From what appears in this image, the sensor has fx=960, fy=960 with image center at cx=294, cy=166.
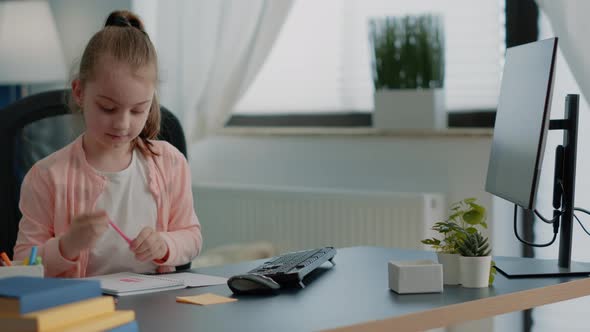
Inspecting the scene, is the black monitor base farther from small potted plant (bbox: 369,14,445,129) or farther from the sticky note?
small potted plant (bbox: 369,14,445,129)

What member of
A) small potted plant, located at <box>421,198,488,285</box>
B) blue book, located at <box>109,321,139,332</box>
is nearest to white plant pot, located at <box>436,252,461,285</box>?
small potted plant, located at <box>421,198,488,285</box>

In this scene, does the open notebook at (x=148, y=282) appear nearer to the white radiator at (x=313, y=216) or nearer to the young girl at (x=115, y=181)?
the young girl at (x=115, y=181)

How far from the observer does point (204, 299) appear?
1446 millimetres

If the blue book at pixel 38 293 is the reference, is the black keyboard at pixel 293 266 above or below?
below

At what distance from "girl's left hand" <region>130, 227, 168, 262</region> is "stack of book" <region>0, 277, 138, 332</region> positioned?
49 cm

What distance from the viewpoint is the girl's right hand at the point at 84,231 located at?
1446mm

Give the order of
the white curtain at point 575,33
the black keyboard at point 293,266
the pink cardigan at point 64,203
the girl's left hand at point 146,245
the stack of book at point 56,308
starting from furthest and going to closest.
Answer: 1. the white curtain at point 575,33
2. the pink cardigan at point 64,203
3. the girl's left hand at point 146,245
4. the black keyboard at point 293,266
5. the stack of book at point 56,308

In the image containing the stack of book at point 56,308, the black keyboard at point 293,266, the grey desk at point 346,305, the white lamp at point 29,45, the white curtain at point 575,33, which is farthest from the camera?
the white lamp at point 29,45

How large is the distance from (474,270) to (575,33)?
1.15 metres

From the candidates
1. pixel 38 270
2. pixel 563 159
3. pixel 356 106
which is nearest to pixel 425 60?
pixel 356 106

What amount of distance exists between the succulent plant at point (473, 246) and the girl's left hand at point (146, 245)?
0.52 m

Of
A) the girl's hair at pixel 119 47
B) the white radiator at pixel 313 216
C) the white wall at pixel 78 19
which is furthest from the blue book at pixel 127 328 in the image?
the white wall at pixel 78 19

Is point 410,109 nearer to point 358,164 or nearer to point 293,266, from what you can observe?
point 358,164

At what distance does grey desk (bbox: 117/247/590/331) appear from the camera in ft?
4.24
